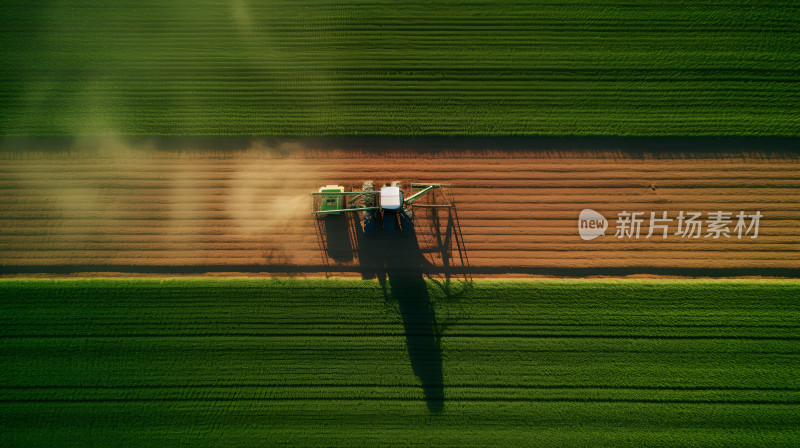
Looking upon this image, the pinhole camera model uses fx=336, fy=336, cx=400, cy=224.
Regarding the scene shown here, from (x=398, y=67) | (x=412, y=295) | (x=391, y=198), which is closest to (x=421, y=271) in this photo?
(x=412, y=295)

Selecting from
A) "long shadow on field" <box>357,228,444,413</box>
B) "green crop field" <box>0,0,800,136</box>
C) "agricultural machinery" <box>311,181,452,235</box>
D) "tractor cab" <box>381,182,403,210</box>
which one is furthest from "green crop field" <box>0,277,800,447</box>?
"green crop field" <box>0,0,800,136</box>

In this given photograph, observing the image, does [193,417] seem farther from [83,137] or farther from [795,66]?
[795,66]

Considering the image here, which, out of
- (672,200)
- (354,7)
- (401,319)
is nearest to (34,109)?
(354,7)

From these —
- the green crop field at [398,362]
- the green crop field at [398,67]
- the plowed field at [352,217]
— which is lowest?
the green crop field at [398,362]

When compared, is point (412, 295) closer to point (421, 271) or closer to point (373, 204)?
point (421, 271)

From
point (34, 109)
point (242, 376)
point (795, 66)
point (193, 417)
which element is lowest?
point (193, 417)

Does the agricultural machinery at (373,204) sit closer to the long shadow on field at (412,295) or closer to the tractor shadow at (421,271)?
the tractor shadow at (421,271)

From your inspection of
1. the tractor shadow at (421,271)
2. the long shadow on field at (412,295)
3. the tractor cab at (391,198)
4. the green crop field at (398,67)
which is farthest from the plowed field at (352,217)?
the tractor cab at (391,198)
